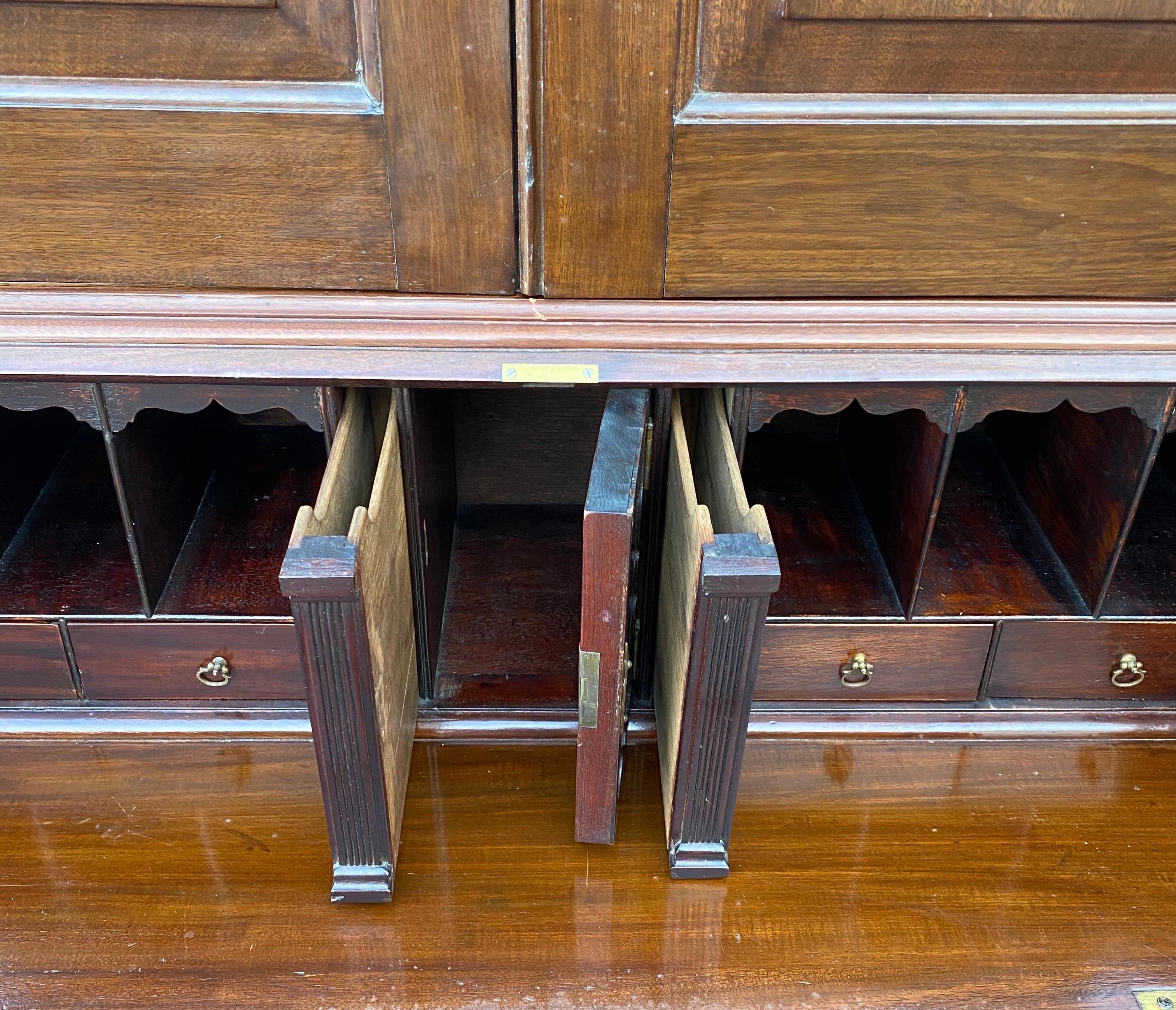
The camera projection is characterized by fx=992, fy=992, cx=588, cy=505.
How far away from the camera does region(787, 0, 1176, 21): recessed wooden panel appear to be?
647 millimetres

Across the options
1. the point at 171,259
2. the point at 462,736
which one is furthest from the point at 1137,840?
the point at 171,259

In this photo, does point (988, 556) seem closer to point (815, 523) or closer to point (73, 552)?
point (815, 523)

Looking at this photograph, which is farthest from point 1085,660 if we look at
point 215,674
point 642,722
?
point 215,674

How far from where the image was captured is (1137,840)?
Result: 87cm

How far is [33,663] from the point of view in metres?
0.91

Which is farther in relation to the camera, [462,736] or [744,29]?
[462,736]

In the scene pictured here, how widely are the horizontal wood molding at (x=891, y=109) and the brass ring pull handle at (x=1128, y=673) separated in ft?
1.64

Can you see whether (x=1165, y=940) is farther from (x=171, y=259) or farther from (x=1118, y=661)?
(x=171, y=259)

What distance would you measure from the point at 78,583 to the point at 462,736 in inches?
15.3

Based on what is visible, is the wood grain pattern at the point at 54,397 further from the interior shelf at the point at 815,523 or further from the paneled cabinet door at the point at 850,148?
the interior shelf at the point at 815,523

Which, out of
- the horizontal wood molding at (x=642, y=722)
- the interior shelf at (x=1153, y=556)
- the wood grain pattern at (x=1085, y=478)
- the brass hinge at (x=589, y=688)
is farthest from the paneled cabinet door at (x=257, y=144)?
the interior shelf at (x=1153, y=556)

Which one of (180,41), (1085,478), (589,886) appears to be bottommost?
(589,886)

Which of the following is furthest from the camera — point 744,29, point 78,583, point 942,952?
point 78,583

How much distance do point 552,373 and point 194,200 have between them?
284mm
